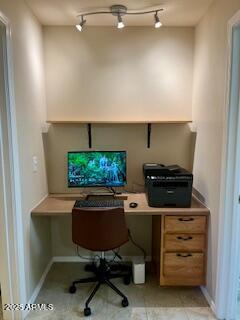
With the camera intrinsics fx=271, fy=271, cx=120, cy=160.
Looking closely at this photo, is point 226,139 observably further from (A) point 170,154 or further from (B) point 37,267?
(B) point 37,267

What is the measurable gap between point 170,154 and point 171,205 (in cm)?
73

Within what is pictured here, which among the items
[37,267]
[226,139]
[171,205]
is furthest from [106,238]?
[226,139]

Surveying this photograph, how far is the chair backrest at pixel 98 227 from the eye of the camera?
6.86 ft

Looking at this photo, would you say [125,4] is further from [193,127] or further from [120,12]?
[193,127]

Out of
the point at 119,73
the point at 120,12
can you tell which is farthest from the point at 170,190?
the point at 120,12

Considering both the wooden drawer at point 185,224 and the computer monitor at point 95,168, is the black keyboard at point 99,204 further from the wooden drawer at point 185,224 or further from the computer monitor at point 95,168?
the wooden drawer at point 185,224

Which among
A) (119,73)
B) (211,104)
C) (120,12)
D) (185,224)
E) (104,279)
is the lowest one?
(104,279)

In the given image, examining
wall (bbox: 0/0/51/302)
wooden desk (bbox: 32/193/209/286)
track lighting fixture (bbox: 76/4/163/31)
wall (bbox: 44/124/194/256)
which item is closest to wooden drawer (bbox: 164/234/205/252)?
wooden desk (bbox: 32/193/209/286)

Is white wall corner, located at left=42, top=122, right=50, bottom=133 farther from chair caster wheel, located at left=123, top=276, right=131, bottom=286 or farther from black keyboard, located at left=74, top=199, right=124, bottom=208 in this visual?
chair caster wheel, located at left=123, top=276, right=131, bottom=286

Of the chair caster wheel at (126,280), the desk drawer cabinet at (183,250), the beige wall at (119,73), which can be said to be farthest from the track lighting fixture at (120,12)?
the chair caster wheel at (126,280)

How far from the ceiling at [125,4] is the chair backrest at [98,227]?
5.53 feet

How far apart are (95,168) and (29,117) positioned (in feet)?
2.59

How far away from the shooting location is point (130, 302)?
232cm

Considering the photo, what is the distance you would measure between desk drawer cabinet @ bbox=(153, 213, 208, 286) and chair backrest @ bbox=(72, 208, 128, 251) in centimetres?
41
